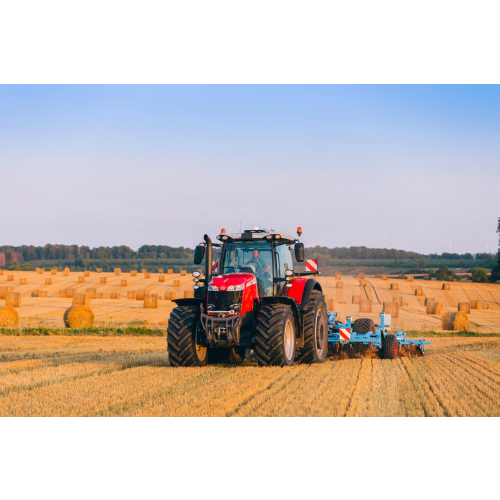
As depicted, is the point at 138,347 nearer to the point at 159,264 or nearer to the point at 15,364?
the point at 15,364

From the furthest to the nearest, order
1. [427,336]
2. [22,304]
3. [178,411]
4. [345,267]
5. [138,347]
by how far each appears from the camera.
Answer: [345,267]
[22,304]
[427,336]
[138,347]
[178,411]

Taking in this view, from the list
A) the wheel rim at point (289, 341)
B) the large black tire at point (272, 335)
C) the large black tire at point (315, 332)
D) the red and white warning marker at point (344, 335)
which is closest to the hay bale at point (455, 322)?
the red and white warning marker at point (344, 335)

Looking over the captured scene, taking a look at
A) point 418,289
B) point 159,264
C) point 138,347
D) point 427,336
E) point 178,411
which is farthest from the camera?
point 159,264

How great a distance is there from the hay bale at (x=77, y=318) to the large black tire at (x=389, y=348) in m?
14.9

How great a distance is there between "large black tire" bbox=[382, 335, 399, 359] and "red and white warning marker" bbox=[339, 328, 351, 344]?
83 centimetres

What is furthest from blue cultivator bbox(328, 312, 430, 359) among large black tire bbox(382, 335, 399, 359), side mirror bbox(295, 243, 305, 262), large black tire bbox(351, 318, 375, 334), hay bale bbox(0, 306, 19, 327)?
hay bale bbox(0, 306, 19, 327)

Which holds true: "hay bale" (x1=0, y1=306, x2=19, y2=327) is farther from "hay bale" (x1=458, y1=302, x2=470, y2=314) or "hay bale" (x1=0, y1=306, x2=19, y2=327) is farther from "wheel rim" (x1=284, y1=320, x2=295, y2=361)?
"hay bale" (x1=458, y1=302, x2=470, y2=314)

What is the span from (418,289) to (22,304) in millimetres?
24769

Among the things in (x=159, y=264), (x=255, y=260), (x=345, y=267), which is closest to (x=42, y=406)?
(x=255, y=260)

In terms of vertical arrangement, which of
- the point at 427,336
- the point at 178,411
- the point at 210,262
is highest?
the point at 210,262

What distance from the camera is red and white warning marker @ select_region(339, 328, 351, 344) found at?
505 inches

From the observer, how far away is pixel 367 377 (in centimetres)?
929

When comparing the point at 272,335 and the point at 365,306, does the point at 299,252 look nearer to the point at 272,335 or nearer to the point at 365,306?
the point at 272,335

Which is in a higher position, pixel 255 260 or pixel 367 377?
pixel 255 260
